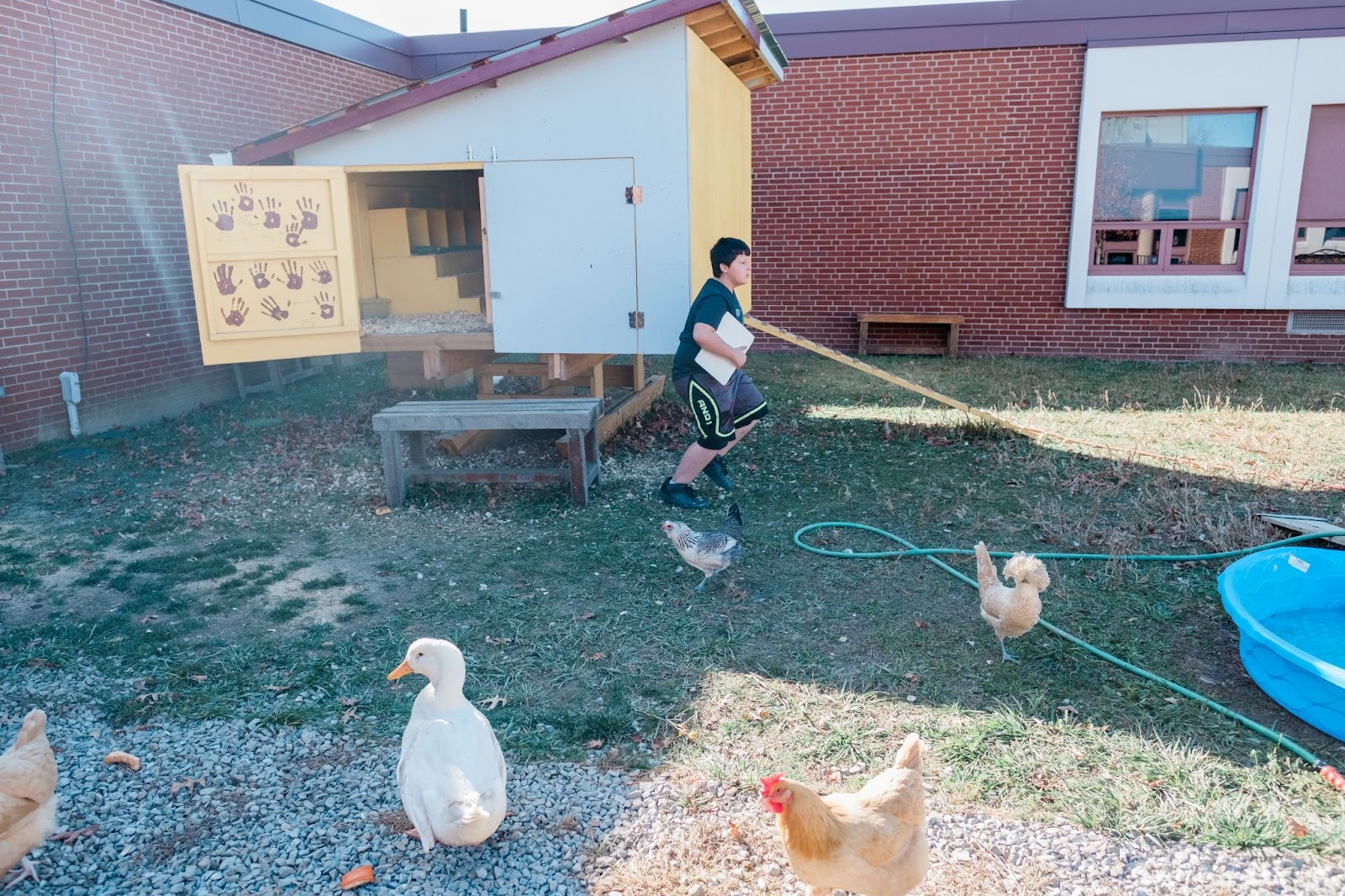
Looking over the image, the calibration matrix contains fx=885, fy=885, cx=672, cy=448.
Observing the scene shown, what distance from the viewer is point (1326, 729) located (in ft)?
10.8

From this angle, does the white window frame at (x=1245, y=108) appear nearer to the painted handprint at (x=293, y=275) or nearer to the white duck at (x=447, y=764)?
the painted handprint at (x=293, y=275)

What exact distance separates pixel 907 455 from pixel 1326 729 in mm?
4113

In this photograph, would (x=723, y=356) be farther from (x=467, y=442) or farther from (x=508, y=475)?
(x=467, y=442)

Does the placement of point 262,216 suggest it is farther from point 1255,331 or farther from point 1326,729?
point 1255,331

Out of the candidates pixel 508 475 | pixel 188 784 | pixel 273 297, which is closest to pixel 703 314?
pixel 508 475

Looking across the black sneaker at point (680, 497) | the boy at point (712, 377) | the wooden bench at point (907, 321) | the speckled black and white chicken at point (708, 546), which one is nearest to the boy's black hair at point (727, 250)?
the boy at point (712, 377)

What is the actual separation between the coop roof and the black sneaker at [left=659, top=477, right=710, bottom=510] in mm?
3137

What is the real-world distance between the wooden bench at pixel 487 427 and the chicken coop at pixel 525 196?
821 millimetres

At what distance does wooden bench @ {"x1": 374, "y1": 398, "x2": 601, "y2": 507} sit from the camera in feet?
19.7

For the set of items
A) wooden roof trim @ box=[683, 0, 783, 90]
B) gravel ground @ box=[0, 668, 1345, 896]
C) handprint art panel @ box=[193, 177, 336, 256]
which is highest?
wooden roof trim @ box=[683, 0, 783, 90]

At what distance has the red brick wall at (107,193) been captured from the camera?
7375 mm

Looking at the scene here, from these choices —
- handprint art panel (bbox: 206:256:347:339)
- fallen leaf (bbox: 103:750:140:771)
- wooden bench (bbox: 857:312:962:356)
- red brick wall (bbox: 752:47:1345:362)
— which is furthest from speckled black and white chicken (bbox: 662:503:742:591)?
red brick wall (bbox: 752:47:1345:362)

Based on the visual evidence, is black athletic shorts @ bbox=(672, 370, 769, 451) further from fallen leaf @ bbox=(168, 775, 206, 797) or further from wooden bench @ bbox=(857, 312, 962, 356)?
wooden bench @ bbox=(857, 312, 962, 356)

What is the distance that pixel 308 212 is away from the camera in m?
6.66
